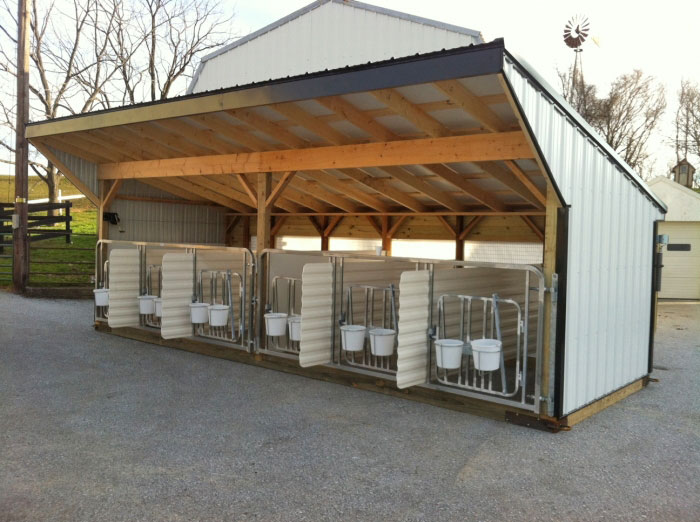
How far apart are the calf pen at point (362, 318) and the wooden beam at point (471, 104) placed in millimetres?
1342

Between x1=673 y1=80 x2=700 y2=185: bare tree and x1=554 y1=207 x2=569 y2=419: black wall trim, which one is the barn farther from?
x1=673 y1=80 x2=700 y2=185: bare tree

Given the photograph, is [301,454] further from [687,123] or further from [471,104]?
[687,123]

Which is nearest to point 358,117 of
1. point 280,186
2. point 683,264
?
point 280,186

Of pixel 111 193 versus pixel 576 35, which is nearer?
pixel 111 193

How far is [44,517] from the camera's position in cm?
359

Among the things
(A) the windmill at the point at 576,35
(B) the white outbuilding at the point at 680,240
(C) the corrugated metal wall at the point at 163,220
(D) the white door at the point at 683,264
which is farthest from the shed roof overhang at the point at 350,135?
(A) the windmill at the point at 576,35

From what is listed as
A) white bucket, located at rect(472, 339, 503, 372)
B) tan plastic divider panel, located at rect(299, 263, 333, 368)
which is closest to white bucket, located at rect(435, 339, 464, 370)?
white bucket, located at rect(472, 339, 503, 372)

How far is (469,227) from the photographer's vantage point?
12.2 m

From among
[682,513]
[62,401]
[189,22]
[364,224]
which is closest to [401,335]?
[682,513]

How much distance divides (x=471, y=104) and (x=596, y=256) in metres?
1.85

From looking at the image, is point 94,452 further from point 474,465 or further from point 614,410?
point 614,410

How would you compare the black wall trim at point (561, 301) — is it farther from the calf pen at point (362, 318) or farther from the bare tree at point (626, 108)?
the bare tree at point (626, 108)

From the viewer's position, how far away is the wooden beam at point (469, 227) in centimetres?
1212

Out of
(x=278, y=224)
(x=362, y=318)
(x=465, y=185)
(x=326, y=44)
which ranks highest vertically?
(x=326, y=44)
